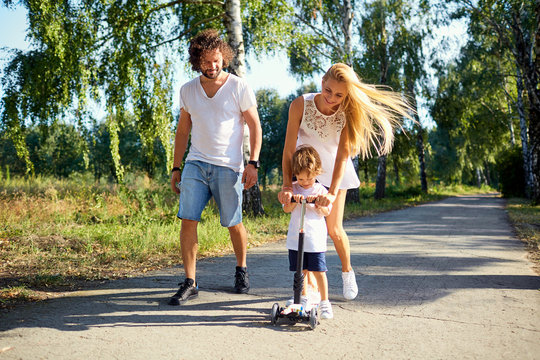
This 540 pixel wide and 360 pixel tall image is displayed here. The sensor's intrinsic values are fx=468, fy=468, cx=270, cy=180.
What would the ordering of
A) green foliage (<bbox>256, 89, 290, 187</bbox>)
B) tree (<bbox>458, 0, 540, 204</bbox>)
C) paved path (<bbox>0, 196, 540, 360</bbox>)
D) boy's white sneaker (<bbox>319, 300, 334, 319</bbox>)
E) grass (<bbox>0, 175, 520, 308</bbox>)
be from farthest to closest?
green foliage (<bbox>256, 89, 290, 187</bbox>), tree (<bbox>458, 0, 540, 204</bbox>), grass (<bbox>0, 175, 520, 308</bbox>), boy's white sneaker (<bbox>319, 300, 334, 319</bbox>), paved path (<bbox>0, 196, 540, 360</bbox>)

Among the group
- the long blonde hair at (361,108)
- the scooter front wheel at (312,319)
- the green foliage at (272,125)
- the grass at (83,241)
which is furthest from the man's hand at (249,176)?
the green foliage at (272,125)

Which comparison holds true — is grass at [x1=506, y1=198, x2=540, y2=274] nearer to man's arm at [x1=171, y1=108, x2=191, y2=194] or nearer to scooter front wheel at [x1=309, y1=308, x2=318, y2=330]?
scooter front wheel at [x1=309, y1=308, x2=318, y2=330]

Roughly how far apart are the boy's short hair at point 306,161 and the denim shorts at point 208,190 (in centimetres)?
76

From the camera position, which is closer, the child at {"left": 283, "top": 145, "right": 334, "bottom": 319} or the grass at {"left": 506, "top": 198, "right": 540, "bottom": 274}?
the child at {"left": 283, "top": 145, "right": 334, "bottom": 319}

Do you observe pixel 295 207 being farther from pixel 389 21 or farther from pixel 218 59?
pixel 389 21

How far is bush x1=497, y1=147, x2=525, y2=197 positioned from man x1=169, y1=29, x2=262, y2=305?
27.3m

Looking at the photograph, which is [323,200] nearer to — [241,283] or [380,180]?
[241,283]

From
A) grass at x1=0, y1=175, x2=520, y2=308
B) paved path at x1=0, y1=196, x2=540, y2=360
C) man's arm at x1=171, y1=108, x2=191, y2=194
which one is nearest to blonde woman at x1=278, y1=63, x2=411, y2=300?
paved path at x1=0, y1=196, x2=540, y2=360

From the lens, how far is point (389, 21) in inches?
832

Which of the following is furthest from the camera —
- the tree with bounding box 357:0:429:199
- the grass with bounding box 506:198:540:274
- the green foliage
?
the green foliage

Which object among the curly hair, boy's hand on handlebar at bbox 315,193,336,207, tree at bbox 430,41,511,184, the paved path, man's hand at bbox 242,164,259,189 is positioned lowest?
the paved path

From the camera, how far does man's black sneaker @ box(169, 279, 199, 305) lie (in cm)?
388

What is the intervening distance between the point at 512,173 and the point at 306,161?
91.8 ft

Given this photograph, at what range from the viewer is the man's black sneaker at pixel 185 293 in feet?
12.7
